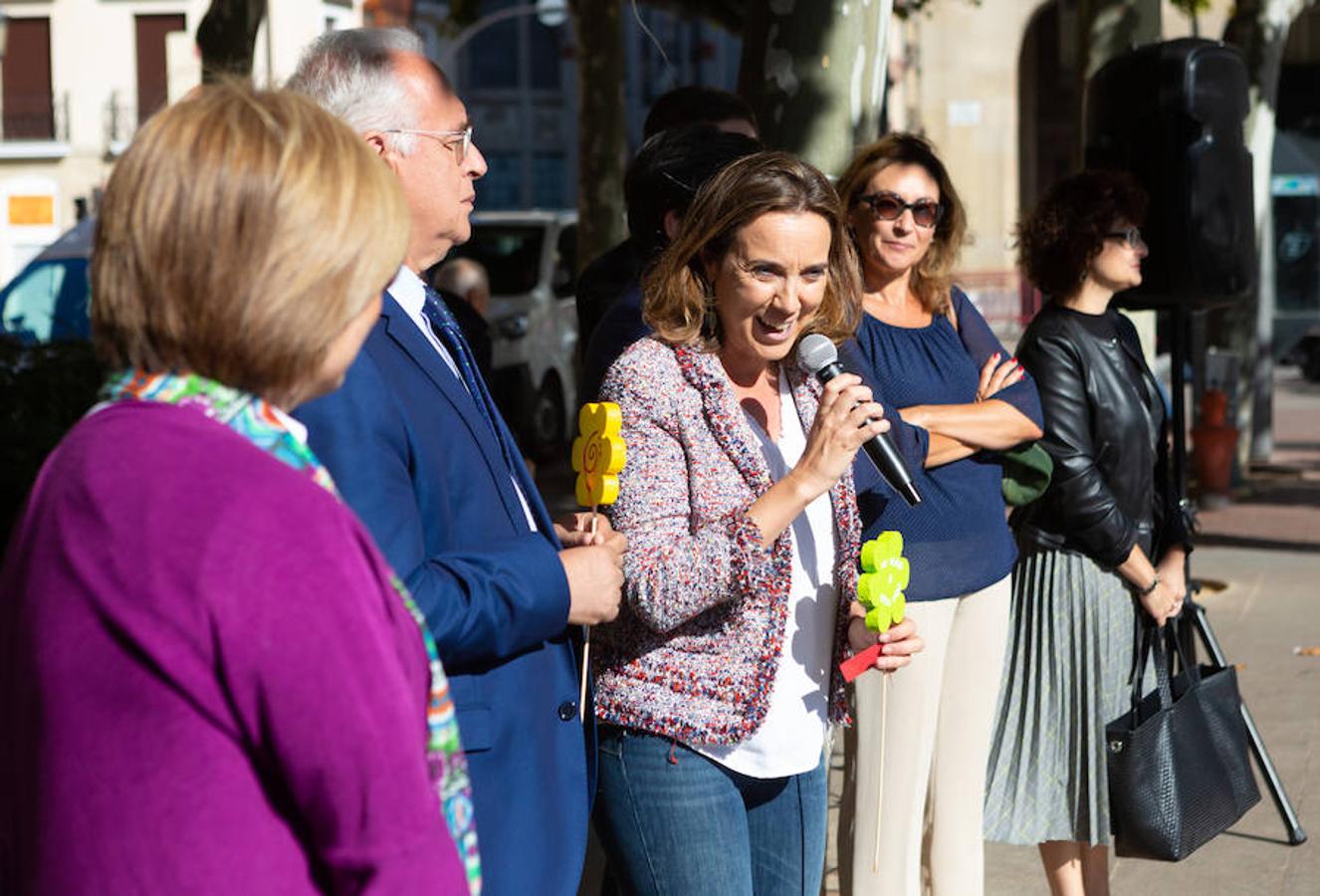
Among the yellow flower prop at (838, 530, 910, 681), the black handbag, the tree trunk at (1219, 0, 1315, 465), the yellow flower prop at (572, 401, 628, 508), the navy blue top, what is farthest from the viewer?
the tree trunk at (1219, 0, 1315, 465)

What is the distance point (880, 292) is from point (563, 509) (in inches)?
391

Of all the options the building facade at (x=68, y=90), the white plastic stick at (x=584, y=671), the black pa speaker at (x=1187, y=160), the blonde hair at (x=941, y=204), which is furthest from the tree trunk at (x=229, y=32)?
the building facade at (x=68, y=90)

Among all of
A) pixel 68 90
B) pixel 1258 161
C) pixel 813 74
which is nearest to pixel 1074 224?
pixel 813 74

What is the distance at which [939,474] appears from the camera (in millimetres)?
4219

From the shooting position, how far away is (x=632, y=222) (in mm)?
3898

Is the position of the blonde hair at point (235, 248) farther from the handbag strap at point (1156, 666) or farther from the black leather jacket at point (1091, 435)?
the handbag strap at point (1156, 666)

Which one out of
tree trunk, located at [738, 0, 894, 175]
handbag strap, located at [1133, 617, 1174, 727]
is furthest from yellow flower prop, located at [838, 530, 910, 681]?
tree trunk, located at [738, 0, 894, 175]

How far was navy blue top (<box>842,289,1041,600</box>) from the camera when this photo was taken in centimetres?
414

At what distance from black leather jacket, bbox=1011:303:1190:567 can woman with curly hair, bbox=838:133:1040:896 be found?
0.31 m

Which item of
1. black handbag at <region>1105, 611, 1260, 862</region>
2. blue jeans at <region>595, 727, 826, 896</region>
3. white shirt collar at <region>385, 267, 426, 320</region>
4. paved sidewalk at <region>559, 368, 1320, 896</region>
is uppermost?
white shirt collar at <region>385, 267, 426, 320</region>

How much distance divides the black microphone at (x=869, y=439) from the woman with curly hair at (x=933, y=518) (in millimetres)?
487

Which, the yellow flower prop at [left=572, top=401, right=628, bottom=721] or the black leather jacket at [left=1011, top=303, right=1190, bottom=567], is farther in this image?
the black leather jacket at [left=1011, top=303, right=1190, bottom=567]

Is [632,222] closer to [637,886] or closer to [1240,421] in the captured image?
[637,886]

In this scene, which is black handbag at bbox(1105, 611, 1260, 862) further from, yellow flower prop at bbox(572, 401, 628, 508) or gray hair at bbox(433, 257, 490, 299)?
gray hair at bbox(433, 257, 490, 299)
